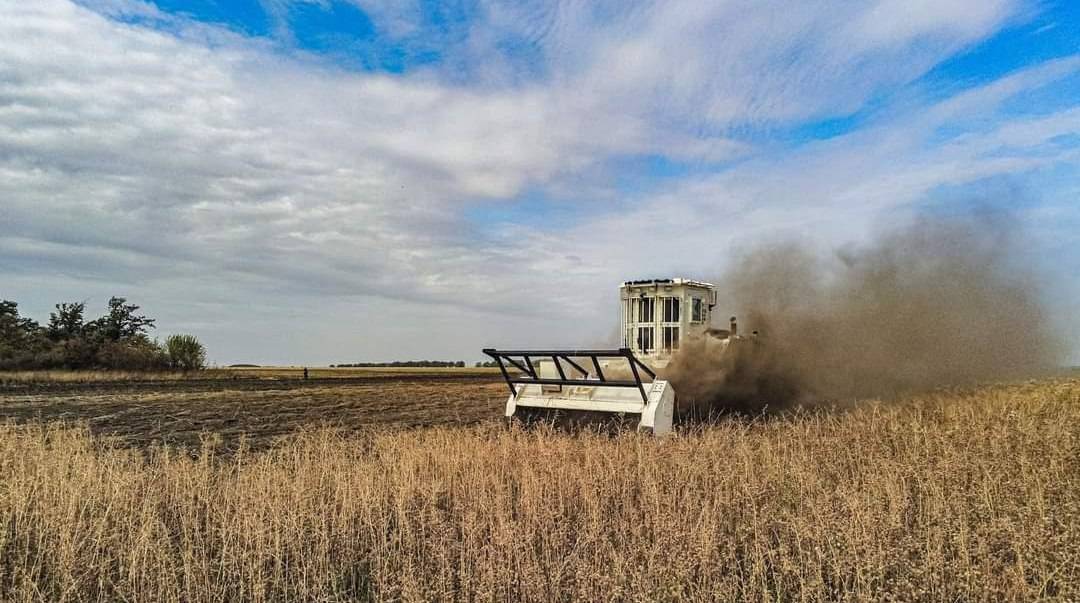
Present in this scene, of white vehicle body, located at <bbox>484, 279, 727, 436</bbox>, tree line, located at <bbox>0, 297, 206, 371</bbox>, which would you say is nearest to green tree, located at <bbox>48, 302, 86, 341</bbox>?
tree line, located at <bbox>0, 297, 206, 371</bbox>

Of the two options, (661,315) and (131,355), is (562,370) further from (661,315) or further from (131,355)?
(131,355)

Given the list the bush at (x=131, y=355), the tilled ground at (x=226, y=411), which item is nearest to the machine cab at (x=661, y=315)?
the tilled ground at (x=226, y=411)

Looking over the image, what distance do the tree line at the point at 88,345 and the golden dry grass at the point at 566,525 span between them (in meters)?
36.2

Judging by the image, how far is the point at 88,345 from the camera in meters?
40.4

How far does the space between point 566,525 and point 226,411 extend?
1616 cm

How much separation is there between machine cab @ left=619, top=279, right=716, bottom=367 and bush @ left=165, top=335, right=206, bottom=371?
116 feet

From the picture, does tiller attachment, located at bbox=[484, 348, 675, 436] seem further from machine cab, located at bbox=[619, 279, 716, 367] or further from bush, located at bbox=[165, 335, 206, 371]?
bush, located at bbox=[165, 335, 206, 371]

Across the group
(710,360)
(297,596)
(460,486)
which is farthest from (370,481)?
(710,360)

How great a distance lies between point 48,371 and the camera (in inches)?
1481

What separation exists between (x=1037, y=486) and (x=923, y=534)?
2.10 meters

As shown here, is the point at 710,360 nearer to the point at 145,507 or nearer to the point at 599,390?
the point at 599,390

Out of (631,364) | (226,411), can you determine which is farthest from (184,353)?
(631,364)

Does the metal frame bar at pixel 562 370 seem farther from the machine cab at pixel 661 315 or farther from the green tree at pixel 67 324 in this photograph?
the green tree at pixel 67 324

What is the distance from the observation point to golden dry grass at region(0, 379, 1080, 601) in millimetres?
4629
